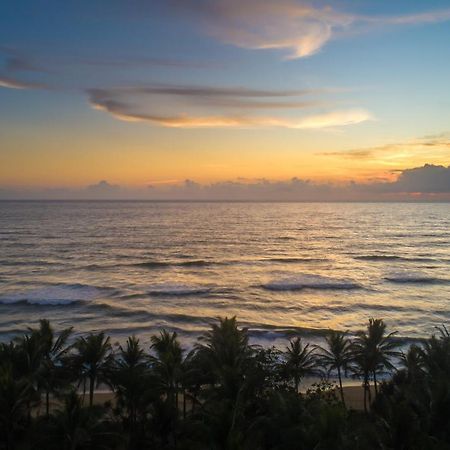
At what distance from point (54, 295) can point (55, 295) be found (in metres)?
0.14

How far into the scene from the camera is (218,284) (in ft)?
252

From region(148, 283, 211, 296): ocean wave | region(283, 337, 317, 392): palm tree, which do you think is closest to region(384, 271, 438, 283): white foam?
region(148, 283, 211, 296): ocean wave

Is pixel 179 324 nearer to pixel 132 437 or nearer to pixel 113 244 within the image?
pixel 132 437

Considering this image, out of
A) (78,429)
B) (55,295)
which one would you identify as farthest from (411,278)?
(78,429)

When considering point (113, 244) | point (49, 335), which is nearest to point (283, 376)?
point (49, 335)

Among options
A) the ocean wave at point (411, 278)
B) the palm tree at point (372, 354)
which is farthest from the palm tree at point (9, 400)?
the ocean wave at point (411, 278)

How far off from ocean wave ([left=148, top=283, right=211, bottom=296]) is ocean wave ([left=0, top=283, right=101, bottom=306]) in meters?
8.67

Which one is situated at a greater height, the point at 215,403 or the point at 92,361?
the point at 92,361

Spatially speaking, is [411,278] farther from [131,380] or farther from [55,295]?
[131,380]

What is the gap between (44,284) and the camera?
7219 centimetres

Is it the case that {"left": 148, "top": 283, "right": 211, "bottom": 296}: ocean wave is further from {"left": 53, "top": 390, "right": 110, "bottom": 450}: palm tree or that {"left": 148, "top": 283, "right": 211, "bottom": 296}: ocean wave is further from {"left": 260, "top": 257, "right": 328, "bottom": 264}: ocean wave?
{"left": 53, "top": 390, "right": 110, "bottom": 450}: palm tree

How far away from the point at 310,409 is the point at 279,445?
121 inches

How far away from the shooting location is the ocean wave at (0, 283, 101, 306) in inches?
2434

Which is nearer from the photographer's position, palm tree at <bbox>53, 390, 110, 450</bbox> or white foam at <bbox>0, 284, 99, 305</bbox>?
palm tree at <bbox>53, 390, 110, 450</bbox>
